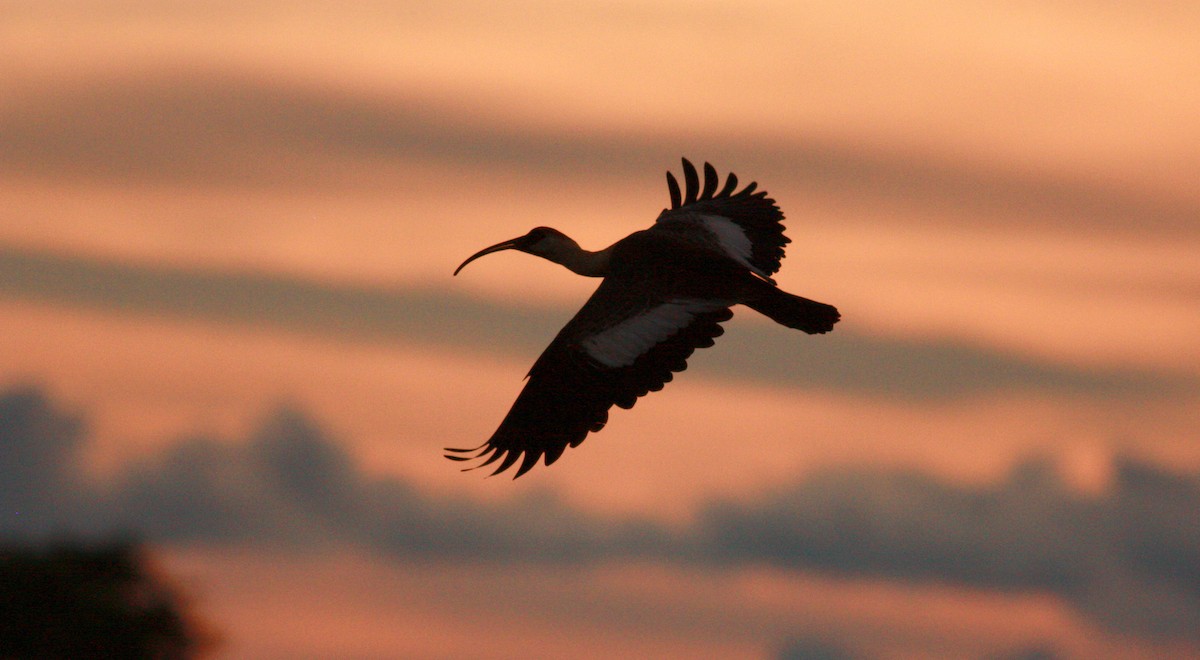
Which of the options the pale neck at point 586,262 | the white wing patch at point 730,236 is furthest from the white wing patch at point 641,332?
the pale neck at point 586,262

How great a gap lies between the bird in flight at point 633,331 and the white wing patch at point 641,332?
0.04 ft

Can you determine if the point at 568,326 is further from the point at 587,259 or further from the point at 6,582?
the point at 6,582

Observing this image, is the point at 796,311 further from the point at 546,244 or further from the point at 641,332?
the point at 546,244

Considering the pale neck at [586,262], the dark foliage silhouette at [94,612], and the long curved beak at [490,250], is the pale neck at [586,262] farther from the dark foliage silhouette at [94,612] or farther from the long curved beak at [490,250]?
the dark foliage silhouette at [94,612]

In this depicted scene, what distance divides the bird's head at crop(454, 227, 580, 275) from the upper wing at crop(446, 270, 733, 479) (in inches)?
77.9

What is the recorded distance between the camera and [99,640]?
59.9 ft

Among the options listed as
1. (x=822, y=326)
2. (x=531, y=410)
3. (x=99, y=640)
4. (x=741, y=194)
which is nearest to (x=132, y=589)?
A: (x=99, y=640)

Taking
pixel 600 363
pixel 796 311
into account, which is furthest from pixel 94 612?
pixel 796 311

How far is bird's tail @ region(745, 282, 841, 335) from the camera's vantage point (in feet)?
64.0

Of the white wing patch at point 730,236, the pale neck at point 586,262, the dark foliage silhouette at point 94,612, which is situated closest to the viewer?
the dark foliage silhouette at point 94,612

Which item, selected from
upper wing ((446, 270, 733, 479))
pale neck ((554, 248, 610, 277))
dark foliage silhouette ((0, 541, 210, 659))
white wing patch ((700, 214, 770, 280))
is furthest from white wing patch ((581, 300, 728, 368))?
dark foliage silhouette ((0, 541, 210, 659))

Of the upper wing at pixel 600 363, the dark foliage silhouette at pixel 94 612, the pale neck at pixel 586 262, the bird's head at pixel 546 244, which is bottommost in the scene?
the dark foliage silhouette at pixel 94 612

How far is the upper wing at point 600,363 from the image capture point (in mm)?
19234

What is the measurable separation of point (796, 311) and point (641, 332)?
1845mm
